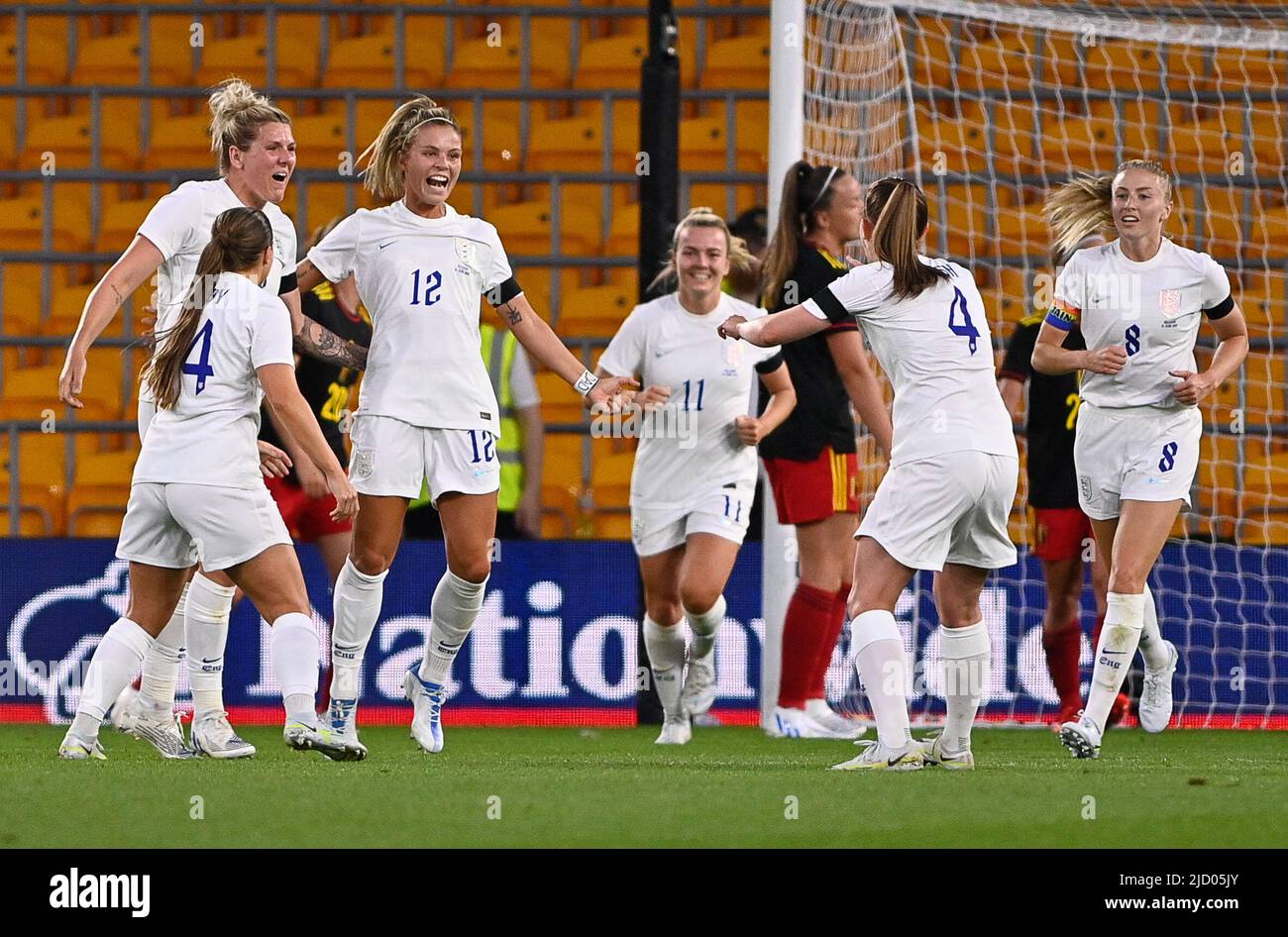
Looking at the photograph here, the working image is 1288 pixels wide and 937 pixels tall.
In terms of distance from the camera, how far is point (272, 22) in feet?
40.4

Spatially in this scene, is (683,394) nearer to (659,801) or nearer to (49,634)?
(659,801)

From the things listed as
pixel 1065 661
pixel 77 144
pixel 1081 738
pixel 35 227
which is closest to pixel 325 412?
pixel 1065 661

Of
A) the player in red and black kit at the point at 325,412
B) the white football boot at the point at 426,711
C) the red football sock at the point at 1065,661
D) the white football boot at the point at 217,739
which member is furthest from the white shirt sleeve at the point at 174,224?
the red football sock at the point at 1065,661

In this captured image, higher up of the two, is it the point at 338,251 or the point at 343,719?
the point at 338,251

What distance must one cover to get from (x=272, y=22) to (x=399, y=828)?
9.14 meters

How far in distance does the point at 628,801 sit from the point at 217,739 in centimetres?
176

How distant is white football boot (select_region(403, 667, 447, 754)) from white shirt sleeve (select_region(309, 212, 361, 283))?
1344 millimetres

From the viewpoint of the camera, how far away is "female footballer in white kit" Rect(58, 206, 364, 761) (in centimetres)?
535

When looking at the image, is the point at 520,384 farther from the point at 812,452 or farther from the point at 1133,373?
→ the point at 1133,373

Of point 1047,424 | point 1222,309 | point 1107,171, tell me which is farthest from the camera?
point 1107,171

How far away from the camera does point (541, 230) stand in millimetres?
11773

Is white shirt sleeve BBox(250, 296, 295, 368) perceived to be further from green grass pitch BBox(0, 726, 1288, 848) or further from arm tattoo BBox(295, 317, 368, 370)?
green grass pitch BBox(0, 726, 1288, 848)
